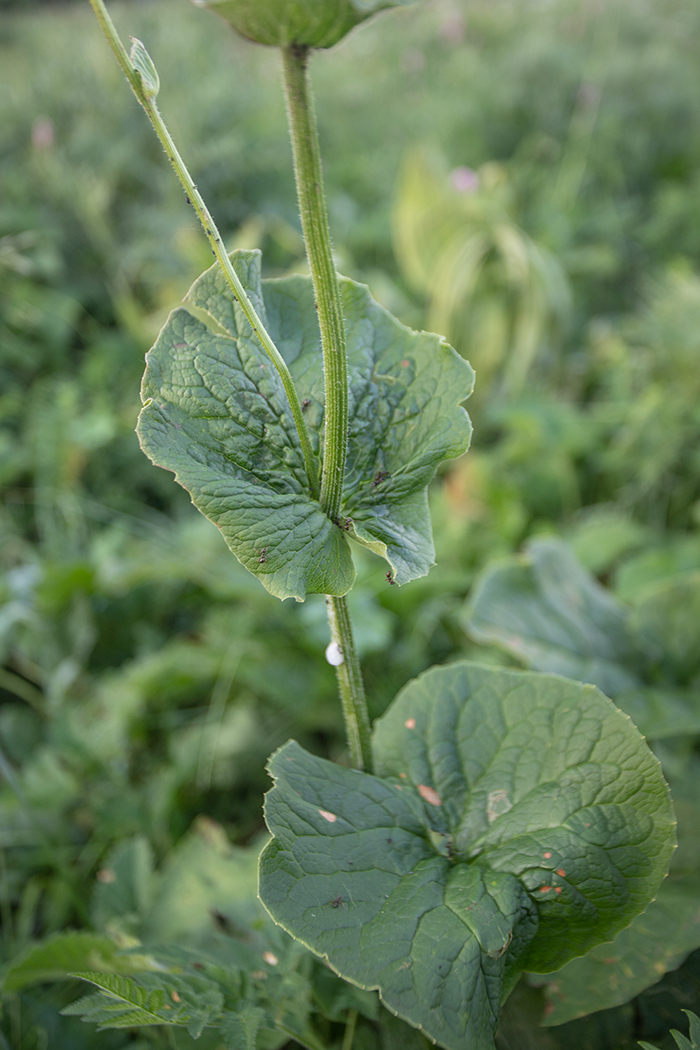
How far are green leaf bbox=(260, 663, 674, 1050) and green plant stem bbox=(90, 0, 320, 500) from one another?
0.28m

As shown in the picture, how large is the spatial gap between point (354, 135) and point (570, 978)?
407 centimetres

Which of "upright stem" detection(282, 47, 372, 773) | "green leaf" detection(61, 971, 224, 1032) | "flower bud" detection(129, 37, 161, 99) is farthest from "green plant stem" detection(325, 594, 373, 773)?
"flower bud" detection(129, 37, 161, 99)

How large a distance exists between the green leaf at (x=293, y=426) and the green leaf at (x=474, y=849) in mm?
210

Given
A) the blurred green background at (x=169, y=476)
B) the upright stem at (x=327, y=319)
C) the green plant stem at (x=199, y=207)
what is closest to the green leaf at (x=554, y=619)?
the blurred green background at (x=169, y=476)

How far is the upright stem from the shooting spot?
489mm

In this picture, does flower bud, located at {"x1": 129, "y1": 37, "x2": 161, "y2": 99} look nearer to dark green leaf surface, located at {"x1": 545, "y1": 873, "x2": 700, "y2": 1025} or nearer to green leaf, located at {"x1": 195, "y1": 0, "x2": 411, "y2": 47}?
green leaf, located at {"x1": 195, "y1": 0, "x2": 411, "y2": 47}

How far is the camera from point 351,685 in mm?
669

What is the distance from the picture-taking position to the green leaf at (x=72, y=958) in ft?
2.48

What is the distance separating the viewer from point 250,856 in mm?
1029

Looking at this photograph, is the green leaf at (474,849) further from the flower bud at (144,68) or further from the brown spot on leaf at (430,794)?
the flower bud at (144,68)

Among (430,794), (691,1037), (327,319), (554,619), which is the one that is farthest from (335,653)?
(554,619)

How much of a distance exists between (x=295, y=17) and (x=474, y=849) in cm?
69

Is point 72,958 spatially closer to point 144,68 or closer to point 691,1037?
point 691,1037

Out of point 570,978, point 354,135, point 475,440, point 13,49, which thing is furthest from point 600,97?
point 570,978
